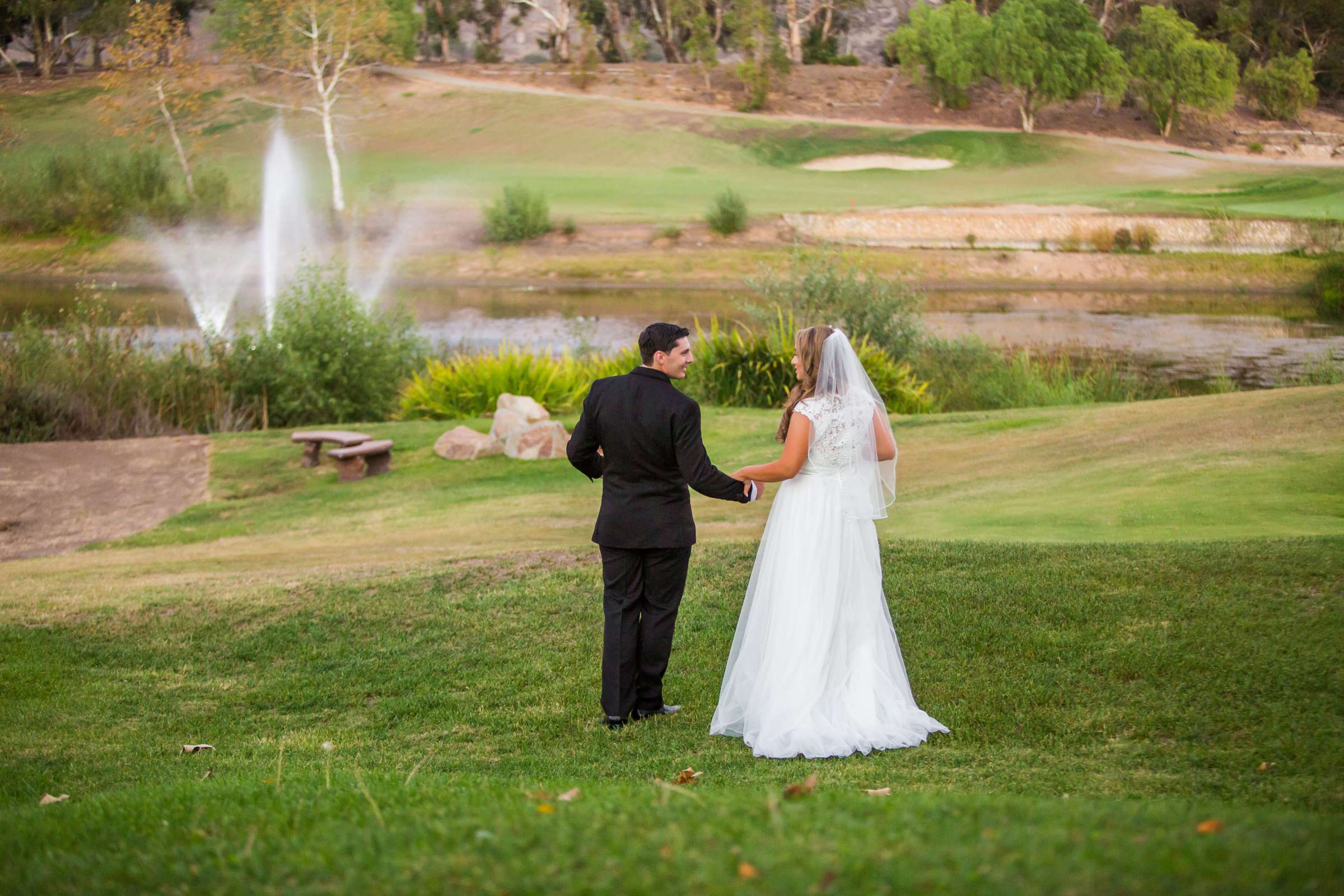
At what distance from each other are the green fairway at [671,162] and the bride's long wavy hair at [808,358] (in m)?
33.7

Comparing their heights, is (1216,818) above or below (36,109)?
below

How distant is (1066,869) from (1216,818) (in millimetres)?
773

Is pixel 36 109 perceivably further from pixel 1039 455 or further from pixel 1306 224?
pixel 1306 224

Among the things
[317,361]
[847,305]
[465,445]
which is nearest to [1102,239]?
[847,305]

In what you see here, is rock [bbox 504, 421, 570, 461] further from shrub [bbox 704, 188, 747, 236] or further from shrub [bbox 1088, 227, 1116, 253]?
shrub [bbox 1088, 227, 1116, 253]

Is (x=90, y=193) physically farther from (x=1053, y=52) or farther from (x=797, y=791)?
(x=797, y=791)

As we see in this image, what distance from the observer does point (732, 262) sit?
35.0 meters

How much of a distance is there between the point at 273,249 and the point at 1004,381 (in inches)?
1104

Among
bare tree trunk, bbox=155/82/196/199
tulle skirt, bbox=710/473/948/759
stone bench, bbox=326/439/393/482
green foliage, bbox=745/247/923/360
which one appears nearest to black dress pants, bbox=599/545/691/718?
tulle skirt, bbox=710/473/948/759

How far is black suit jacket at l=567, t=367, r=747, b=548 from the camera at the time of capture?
5.18 metres

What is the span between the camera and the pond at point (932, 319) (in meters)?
23.8

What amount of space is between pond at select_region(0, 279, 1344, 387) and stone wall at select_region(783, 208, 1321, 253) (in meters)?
3.43

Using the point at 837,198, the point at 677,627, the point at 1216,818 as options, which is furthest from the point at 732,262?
the point at 1216,818

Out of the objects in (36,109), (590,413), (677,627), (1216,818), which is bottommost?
(677,627)
